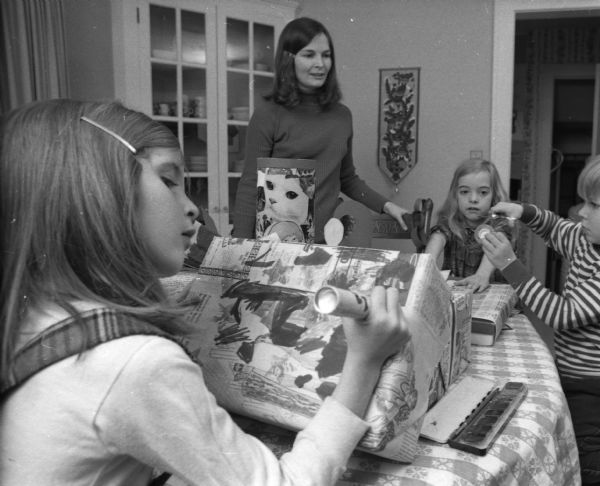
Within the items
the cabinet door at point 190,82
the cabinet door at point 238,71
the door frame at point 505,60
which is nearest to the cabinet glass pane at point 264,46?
the cabinet door at point 238,71

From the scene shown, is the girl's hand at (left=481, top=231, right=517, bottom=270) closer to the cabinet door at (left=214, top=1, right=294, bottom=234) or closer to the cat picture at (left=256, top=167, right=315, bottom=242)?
the cat picture at (left=256, top=167, right=315, bottom=242)

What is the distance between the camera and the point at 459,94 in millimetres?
2982

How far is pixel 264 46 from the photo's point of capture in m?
3.10

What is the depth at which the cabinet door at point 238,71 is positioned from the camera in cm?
295

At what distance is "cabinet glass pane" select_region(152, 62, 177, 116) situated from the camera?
2.80 meters

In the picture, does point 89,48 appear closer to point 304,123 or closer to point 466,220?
point 304,123

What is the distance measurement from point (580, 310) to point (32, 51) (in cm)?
206

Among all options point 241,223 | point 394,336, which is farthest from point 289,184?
point 394,336

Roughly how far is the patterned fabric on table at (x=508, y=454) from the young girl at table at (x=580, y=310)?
0.80 ft

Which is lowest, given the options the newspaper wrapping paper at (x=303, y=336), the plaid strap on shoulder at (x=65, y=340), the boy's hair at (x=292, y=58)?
the newspaper wrapping paper at (x=303, y=336)

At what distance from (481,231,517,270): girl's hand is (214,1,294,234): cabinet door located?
1925 mm

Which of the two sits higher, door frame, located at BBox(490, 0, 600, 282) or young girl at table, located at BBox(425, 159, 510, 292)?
door frame, located at BBox(490, 0, 600, 282)

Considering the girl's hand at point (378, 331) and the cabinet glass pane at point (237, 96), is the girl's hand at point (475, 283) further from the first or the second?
the cabinet glass pane at point (237, 96)

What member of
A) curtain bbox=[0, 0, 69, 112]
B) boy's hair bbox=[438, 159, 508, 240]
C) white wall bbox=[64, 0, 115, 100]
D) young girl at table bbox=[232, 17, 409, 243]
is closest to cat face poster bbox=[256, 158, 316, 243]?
young girl at table bbox=[232, 17, 409, 243]
